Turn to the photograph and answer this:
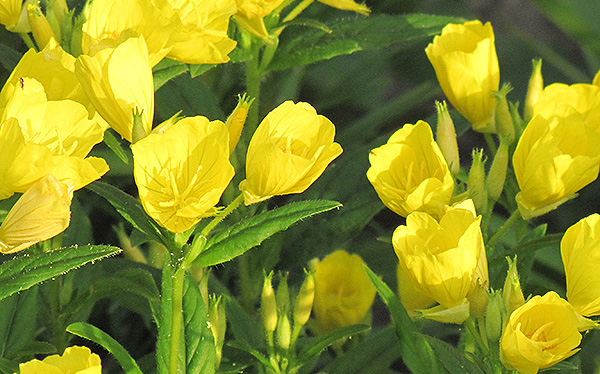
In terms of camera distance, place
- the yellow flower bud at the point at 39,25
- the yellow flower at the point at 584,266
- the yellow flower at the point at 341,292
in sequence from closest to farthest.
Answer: the yellow flower at the point at 584,266
the yellow flower bud at the point at 39,25
the yellow flower at the point at 341,292

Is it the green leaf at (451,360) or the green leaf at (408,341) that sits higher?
the green leaf at (408,341)

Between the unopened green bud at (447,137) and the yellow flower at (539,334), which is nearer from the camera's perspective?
the yellow flower at (539,334)

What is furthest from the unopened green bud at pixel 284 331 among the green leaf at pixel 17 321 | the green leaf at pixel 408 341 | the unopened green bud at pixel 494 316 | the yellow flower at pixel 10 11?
the yellow flower at pixel 10 11

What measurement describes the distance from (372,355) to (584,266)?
0.33 m

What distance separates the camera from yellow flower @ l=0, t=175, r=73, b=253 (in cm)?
70

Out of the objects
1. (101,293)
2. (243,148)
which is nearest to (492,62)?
(243,148)

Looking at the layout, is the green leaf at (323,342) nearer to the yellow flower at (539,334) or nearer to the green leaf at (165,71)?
the yellow flower at (539,334)

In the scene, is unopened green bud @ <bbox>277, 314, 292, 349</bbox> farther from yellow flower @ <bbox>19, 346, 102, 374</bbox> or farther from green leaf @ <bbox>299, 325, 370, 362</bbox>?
yellow flower @ <bbox>19, 346, 102, 374</bbox>

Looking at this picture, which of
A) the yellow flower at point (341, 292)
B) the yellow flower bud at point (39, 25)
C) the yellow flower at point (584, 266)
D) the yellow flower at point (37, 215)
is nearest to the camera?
the yellow flower at point (37, 215)

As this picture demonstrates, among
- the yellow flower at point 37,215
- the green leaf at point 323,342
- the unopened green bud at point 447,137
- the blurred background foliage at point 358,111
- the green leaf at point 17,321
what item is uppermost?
the yellow flower at point 37,215

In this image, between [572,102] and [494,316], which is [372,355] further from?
[572,102]

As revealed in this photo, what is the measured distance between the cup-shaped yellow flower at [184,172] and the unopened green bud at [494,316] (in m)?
0.28

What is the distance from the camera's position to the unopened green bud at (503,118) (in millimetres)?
1009

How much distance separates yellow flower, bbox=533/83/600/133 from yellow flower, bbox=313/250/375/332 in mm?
320
